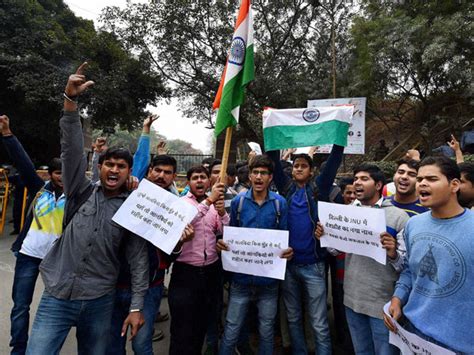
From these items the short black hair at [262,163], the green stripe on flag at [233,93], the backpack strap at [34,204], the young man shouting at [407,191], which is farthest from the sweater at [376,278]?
the backpack strap at [34,204]

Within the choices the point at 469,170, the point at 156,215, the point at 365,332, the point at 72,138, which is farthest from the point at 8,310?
the point at 469,170

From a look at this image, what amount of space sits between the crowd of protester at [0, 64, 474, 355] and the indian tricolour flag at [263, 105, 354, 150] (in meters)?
0.17

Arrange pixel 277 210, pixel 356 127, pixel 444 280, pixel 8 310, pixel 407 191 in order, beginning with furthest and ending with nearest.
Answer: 1. pixel 356 127
2. pixel 8 310
3. pixel 277 210
4. pixel 407 191
5. pixel 444 280

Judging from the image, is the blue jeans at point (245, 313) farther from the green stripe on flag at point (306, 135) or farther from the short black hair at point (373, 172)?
the green stripe on flag at point (306, 135)

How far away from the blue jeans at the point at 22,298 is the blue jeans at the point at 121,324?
871 mm

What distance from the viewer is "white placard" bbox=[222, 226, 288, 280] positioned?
2.48 meters

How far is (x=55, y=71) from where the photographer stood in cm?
1145

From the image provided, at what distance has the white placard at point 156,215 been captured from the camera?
2.07 meters

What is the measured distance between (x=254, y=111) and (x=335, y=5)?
5923mm

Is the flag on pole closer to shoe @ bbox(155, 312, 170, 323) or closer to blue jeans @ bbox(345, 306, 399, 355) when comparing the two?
blue jeans @ bbox(345, 306, 399, 355)

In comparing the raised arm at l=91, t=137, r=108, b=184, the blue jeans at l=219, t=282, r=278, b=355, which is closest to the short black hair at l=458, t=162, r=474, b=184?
the blue jeans at l=219, t=282, r=278, b=355

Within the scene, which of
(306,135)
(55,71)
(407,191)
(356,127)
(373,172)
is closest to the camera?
(407,191)

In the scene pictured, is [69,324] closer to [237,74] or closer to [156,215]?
[156,215]

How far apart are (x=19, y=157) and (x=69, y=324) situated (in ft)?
4.66
